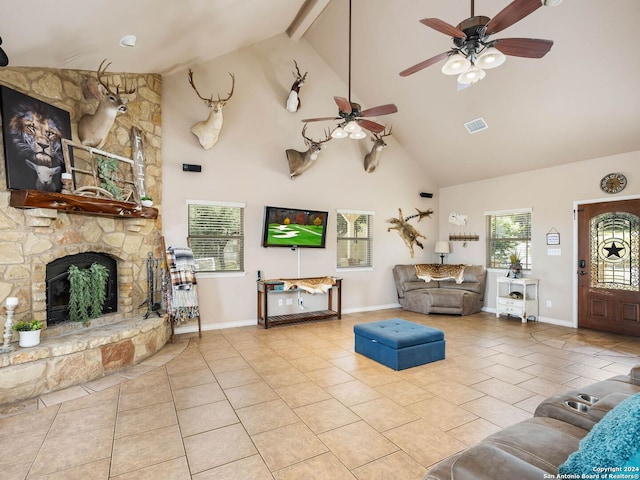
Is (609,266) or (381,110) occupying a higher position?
(381,110)

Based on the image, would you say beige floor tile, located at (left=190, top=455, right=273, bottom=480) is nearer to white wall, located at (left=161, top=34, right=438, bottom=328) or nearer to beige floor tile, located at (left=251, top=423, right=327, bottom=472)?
beige floor tile, located at (left=251, top=423, right=327, bottom=472)

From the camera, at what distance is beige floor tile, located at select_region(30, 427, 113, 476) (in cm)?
220

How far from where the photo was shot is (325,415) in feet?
9.39

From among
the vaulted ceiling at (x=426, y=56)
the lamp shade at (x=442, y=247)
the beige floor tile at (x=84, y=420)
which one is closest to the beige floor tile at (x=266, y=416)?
the beige floor tile at (x=84, y=420)

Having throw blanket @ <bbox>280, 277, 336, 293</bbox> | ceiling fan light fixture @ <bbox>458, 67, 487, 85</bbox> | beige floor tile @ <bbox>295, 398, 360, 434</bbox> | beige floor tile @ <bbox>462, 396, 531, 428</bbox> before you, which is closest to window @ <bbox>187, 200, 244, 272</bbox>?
throw blanket @ <bbox>280, 277, 336, 293</bbox>

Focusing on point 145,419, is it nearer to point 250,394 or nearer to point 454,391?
point 250,394

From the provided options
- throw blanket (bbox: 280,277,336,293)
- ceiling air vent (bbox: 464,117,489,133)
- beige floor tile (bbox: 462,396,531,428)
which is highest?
ceiling air vent (bbox: 464,117,489,133)

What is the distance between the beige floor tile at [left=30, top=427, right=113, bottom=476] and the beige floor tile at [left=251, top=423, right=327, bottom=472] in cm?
107

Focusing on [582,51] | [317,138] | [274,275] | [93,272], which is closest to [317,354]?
[274,275]

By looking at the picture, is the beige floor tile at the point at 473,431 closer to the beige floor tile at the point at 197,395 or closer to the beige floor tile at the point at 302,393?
the beige floor tile at the point at 302,393

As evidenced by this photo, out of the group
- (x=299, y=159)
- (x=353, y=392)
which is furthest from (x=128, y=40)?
(x=353, y=392)

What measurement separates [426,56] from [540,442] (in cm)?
570

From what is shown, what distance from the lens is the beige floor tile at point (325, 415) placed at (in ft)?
8.87

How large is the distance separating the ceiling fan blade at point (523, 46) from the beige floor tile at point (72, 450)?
4.47 metres
